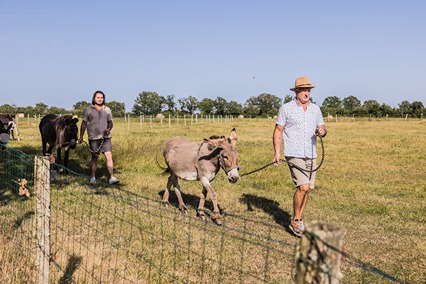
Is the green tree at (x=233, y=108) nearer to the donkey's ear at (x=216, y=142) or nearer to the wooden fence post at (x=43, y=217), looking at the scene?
the donkey's ear at (x=216, y=142)

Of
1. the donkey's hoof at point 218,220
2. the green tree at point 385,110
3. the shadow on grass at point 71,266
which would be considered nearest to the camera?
the shadow on grass at point 71,266

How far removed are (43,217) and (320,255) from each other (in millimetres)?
3617

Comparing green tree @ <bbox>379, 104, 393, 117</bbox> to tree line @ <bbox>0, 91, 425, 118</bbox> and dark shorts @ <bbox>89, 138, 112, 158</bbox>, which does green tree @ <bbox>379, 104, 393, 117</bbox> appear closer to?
tree line @ <bbox>0, 91, 425, 118</bbox>

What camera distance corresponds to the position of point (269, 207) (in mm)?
8641

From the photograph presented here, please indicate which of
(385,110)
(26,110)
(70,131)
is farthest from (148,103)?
(70,131)

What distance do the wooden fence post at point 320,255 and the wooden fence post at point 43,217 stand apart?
11.2 feet

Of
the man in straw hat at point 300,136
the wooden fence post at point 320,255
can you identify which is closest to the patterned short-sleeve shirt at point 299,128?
the man in straw hat at point 300,136

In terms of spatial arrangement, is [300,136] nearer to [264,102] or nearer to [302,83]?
[302,83]

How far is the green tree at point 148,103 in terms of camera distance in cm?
13462

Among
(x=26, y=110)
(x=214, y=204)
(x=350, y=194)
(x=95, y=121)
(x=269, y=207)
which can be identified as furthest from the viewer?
(x=26, y=110)

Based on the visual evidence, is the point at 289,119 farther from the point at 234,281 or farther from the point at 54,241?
the point at 54,241

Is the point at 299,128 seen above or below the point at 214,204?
above

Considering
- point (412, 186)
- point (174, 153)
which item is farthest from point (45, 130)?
point (412, 186)

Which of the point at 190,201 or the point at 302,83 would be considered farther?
the point at 190,201
